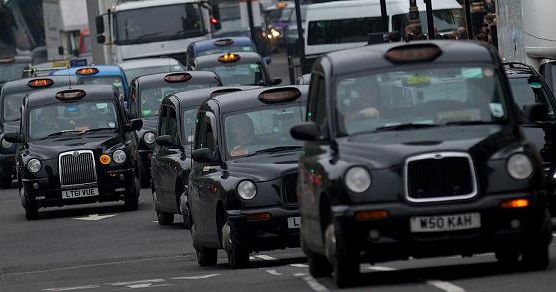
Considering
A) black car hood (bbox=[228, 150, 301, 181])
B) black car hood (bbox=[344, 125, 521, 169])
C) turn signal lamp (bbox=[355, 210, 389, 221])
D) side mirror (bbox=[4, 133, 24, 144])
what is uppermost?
black car hood (bbox=[344, 125, 521, 169])

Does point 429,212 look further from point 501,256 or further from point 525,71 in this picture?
point 525,71

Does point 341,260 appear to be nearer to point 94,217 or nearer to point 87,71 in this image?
point 94,217

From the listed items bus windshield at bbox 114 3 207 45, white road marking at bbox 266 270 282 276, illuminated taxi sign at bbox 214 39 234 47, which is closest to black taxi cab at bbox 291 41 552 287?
white road marking at bbox 266 270 282 276

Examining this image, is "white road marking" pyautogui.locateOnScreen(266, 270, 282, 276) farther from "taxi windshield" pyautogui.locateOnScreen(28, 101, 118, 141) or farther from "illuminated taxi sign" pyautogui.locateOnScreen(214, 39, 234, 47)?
"illuminated taxi sign" pyautogui.locateOnScreen(214, 39, 234, 47)

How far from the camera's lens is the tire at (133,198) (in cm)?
2822

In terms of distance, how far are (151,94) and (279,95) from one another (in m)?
14.7

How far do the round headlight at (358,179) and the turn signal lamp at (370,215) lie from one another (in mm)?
152

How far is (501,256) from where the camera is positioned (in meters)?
13.7

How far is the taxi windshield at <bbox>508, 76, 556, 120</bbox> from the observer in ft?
68.5

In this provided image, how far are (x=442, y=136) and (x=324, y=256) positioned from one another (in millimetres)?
1637

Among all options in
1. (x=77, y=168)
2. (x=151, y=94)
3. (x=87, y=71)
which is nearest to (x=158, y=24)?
(x=87, y=71)

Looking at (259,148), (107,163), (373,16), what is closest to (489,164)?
(259,148)

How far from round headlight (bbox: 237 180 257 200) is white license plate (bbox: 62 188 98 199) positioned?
11.2 m

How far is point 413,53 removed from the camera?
45.1 feet
